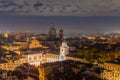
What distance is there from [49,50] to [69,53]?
2.33 feet

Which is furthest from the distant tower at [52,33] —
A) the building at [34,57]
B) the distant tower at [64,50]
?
the building at [34,57]

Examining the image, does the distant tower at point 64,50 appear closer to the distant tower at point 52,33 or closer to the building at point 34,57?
the distant tower at point 52,33

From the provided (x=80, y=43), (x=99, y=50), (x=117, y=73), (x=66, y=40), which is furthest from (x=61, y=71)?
(x=99, y=50)

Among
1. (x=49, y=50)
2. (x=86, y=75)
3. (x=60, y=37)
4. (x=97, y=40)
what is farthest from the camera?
(x=97, y=40)

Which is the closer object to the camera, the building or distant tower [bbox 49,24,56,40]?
distant tower [bbox 49,24,56,40]

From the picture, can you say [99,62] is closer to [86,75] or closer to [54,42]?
[54,42]

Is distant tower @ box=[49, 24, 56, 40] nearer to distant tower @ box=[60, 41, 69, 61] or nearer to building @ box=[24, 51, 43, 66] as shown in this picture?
distant tower @ box=[60, 41, 69, 61]

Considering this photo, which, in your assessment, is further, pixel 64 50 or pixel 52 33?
pixel 64 50

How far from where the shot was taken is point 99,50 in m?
7.63

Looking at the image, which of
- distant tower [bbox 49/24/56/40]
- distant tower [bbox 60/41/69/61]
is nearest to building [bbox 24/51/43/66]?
distant tower [bbox 60/41/69/61]

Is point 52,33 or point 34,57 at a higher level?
point 52,33

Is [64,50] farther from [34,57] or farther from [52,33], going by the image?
→ [34,57]

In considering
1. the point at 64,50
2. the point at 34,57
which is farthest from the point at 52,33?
the point at 34,57

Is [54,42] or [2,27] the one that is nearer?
[2,27]
